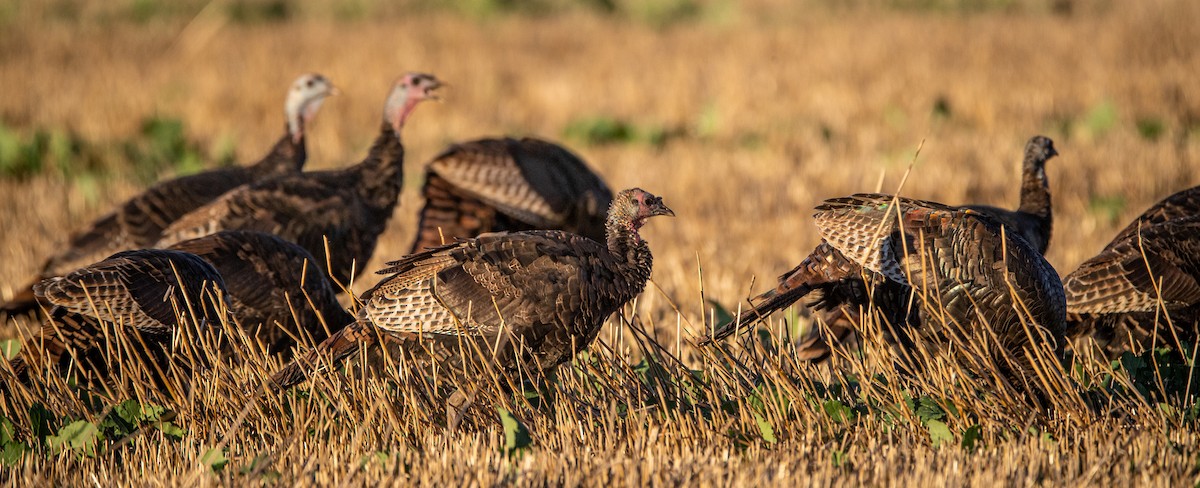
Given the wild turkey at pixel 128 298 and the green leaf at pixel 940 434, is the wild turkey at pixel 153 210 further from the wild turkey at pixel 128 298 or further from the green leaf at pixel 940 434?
the green leaf at pixel 940 434

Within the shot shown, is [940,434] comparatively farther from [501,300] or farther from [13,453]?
[13,453]

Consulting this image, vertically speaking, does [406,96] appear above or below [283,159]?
above

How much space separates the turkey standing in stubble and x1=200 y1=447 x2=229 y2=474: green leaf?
18.0 inches

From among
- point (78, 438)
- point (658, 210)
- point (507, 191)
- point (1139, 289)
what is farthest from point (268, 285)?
point (1139, 289)

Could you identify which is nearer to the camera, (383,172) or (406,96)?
(383,172)

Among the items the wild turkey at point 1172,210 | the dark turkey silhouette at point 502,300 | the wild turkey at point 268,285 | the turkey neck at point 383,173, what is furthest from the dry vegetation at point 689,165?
the wild turkey at point 1172,210

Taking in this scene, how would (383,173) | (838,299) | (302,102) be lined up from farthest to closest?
(302,102)
(383,173)
(838,299)

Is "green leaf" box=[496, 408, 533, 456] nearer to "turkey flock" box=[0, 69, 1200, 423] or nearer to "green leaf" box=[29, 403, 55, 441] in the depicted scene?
"turkey flock" box=[0, 69, 1200, 423]

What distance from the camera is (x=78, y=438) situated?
3.95m

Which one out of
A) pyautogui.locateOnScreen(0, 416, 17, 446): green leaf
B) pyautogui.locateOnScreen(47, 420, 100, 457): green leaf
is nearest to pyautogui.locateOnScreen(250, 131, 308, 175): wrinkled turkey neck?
pyautogui.locateOnScreen(0, 416, 17, 446): green leaf

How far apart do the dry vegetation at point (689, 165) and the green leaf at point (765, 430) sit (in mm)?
11

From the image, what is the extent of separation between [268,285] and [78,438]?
1.33m

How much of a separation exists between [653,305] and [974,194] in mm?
3584

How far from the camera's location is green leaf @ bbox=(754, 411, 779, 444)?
12.6ft
